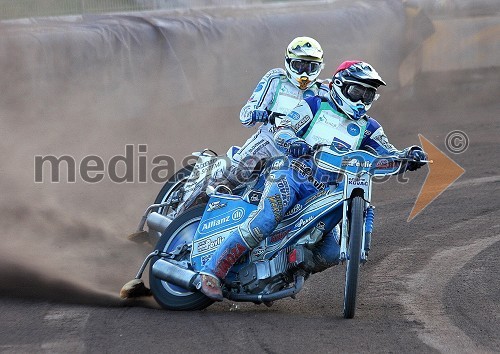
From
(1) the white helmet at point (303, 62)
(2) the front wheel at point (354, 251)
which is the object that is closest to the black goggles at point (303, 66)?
(1) the white helmet at point (303, 62)

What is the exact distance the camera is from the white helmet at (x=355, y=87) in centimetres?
635

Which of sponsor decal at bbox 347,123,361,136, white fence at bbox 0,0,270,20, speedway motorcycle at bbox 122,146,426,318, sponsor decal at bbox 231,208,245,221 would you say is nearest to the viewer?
speedway motorcycle at bbox 122,146,426,318

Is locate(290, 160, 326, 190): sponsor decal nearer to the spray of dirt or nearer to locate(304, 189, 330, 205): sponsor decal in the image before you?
locate(304, 189, 330, 205): sponsor decal

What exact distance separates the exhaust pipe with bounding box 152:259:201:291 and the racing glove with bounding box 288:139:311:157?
3.85 feet

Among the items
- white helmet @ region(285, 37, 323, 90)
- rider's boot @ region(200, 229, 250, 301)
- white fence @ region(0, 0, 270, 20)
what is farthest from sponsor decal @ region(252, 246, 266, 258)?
white fence @ region(0, 0, 270, 20)

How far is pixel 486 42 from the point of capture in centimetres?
1870

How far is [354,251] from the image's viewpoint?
5.87 m

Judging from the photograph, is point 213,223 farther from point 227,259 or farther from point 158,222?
point 158,222

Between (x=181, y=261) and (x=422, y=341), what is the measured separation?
216 cm

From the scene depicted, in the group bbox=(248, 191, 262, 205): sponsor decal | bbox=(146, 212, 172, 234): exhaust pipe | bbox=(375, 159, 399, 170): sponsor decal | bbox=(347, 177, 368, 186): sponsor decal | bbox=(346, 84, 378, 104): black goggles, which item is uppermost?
bbox=(346, 84, 378, 104): black goggles

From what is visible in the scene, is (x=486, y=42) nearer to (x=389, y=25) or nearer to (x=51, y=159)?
(x=389, y=25)

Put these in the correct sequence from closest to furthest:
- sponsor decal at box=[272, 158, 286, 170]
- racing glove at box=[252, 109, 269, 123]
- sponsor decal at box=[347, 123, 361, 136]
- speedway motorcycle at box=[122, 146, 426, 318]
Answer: speedway motorcycle at box=[122, 146, 426, 318] < sponsor decal at box=[347, 123, 361, 136] < sponsor decal at box=[272, 158, 286, 170] < racing glove at box=[252, 109, 269, 123]

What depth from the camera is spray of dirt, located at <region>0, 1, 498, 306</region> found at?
869cm

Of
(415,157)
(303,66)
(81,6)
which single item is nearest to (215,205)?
(415,157)
